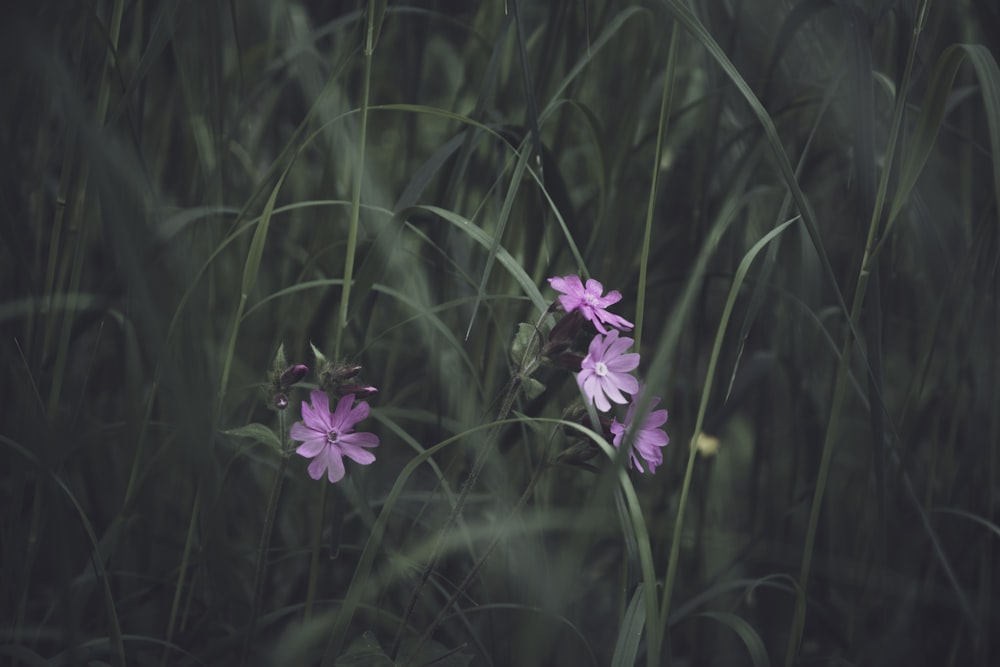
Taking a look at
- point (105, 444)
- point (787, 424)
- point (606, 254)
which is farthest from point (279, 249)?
point (787, 424)

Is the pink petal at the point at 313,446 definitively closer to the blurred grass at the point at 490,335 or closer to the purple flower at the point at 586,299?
the blurred grass at the point at 490,335

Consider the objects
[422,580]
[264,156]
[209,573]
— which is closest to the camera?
[422,580]

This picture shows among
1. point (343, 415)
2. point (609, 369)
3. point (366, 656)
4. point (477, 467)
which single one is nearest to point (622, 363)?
point (609, 369)

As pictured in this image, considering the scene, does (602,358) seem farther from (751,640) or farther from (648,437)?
(751,640)

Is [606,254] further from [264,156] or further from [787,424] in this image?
[264,156]

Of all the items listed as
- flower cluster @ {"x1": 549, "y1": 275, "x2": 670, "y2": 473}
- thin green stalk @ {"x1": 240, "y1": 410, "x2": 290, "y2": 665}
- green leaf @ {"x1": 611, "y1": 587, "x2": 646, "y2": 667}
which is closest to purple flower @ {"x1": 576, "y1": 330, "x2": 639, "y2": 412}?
flower cluster @ {"x1": 549, "y1": 275, "x2": 670, "y2": 473}

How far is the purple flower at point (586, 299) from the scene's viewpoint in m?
0.76

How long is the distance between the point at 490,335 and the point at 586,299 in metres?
0.37

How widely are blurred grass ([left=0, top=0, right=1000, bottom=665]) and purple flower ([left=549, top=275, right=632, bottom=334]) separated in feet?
0.09

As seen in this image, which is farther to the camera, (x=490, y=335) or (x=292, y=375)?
(x=490, y=335)

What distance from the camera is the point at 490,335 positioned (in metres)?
1.14

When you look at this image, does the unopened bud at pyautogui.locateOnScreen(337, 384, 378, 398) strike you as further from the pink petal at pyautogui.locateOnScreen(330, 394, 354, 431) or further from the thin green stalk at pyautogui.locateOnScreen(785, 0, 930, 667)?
the thin green stalk at pyautogui.locateOnScreen(785, 0, 930, 667)

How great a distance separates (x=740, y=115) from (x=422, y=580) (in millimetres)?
829

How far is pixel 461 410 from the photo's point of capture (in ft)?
3.68
